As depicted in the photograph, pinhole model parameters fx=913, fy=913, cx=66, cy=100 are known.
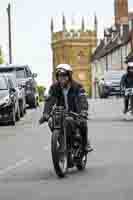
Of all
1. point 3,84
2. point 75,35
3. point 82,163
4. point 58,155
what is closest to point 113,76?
point 3,84

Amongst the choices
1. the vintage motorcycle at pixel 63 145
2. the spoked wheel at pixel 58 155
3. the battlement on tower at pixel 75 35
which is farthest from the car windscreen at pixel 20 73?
the battlement on tower at pixel 75 35

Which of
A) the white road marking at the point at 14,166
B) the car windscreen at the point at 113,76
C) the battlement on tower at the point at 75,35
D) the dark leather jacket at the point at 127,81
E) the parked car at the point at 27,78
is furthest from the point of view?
the battlement on tower at the point at 75,35

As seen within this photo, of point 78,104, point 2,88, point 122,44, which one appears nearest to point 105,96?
point 2,88

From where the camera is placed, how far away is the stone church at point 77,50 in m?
186

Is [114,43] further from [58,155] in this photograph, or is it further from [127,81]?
[58,155]

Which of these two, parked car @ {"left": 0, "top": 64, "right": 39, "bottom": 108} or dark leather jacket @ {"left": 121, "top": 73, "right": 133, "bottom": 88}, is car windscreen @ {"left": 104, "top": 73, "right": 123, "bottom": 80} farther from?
dark leather jacket @ {"left": 121, "top": 73, "right": 133, "bottom": 88}

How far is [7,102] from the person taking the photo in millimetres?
27469

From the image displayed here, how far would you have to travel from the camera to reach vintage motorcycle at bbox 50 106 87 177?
1282 centimetres

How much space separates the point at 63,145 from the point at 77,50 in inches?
6952

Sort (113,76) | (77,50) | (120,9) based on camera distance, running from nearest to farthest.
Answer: (113,76), (120,9), (77,50)

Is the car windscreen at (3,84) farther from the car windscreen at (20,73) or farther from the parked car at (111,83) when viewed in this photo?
the parked car at (111,83)

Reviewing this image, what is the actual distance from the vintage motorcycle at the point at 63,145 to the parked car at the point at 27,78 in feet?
82.2

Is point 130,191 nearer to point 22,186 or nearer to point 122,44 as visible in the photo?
point 22,186

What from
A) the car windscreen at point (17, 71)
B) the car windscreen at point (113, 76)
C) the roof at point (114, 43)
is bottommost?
the car windscreen at point (113, 76)
